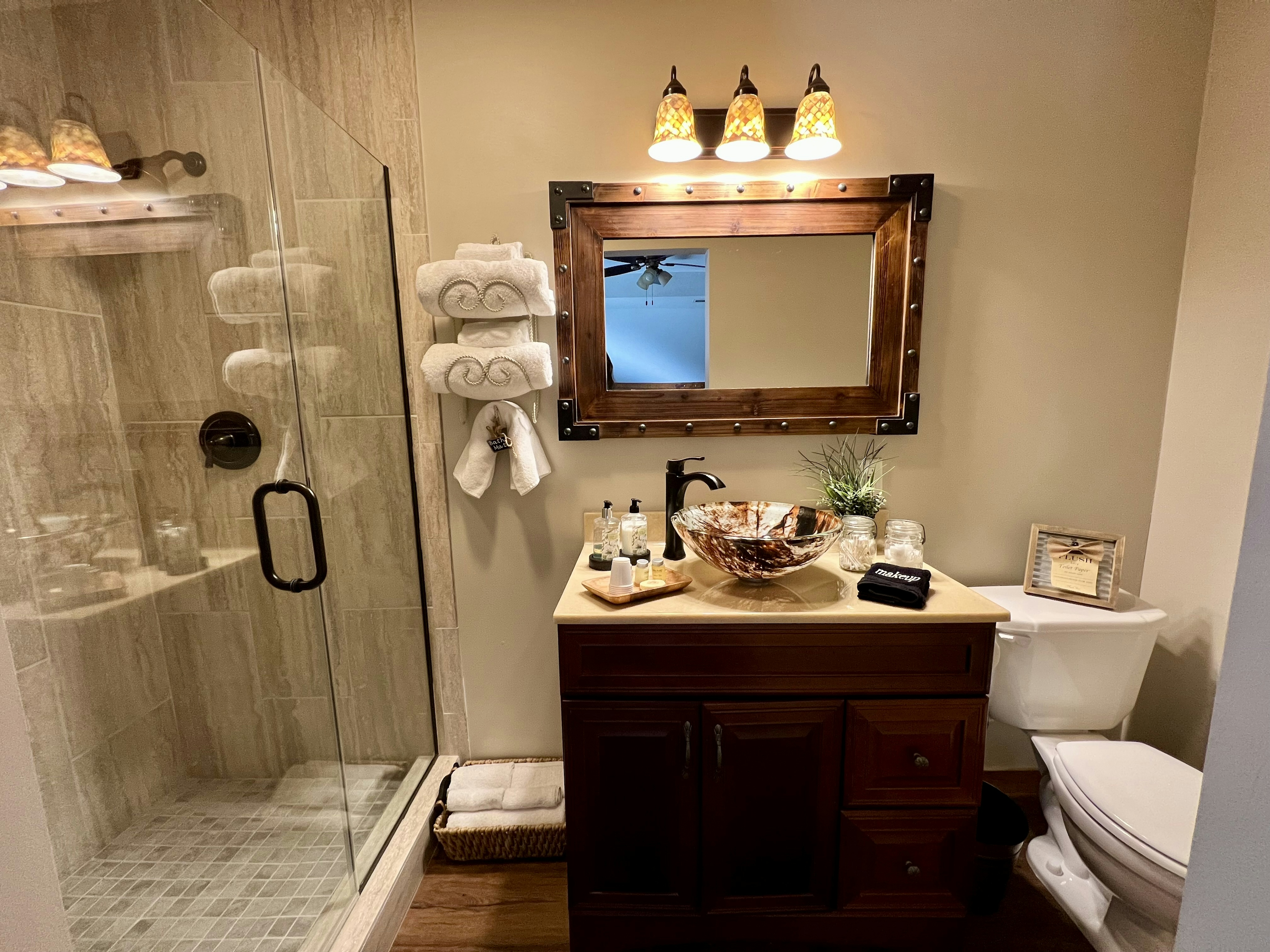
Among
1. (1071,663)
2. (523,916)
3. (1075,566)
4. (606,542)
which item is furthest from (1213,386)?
(523,916)

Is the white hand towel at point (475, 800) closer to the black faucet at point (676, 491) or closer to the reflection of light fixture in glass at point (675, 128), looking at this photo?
the black faucet at point (676, 491)

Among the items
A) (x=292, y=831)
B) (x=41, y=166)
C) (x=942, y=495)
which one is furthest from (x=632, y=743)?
(x=41, y=166)

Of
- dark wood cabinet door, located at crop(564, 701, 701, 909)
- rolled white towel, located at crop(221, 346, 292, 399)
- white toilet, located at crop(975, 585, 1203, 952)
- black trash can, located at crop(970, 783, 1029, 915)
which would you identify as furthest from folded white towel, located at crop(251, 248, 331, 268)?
black trash can, located at crop(970, 783, 1029, 915)

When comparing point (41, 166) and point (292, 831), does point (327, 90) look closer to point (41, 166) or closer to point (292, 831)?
point (41, 166)

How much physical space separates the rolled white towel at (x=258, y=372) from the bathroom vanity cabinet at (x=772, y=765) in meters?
0.80

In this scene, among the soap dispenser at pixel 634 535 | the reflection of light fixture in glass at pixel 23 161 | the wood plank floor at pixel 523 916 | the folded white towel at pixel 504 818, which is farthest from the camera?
the folded white towel at pixel 504 818

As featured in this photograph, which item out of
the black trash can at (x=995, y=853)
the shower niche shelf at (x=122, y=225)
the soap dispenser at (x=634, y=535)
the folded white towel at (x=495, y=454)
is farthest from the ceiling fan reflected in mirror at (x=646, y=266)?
the black trash can at (x=995, y=853)

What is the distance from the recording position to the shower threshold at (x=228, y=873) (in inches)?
43.3

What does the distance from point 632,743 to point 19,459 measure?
1278mm

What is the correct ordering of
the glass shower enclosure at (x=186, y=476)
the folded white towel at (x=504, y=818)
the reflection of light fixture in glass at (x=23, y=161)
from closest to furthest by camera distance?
the reflection of light fixture in glass at (x=23, y=161) → the glass shower enclosure at (x=186, y=476) → the folded white towel at (x=504, y=818)

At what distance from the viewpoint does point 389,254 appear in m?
1.53

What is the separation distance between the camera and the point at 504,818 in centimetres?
153

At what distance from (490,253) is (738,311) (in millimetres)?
669

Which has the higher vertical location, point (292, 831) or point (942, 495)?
point (942, 495)
